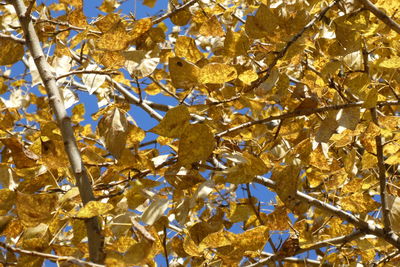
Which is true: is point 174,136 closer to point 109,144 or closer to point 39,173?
point 109,144

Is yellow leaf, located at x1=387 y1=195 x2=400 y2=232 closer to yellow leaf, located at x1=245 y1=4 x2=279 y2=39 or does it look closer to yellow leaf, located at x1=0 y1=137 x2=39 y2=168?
yellow leaf, located at x1=245 y1=4 x2=279 y2=39

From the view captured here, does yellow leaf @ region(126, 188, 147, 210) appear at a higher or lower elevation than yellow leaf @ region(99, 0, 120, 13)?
lower

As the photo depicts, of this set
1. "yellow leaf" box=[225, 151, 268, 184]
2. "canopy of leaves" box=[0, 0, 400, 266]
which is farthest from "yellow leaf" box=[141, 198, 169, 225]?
"yellow leaf" box=[225, 151, 268, 184]

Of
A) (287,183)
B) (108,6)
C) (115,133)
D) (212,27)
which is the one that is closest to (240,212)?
(287,183)

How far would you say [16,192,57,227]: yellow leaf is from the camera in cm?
78

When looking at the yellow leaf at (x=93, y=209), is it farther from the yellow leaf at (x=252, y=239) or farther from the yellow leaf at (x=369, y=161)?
the yellow leaf at (x=369, y=161)

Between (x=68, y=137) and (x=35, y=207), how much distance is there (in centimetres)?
11

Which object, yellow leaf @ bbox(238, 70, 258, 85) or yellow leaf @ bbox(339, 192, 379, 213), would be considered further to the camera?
yellow leaf @ bbox(339, 192, 379, 213)

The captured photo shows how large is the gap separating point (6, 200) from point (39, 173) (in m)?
0.14

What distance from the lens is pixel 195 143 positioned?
32.2 inches

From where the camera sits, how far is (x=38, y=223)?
0.81m

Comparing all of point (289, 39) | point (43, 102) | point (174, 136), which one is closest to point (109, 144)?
point (174, 136)

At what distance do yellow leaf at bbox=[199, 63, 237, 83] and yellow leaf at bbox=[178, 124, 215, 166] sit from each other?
10cm

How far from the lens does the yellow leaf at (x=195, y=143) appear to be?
81 cm
